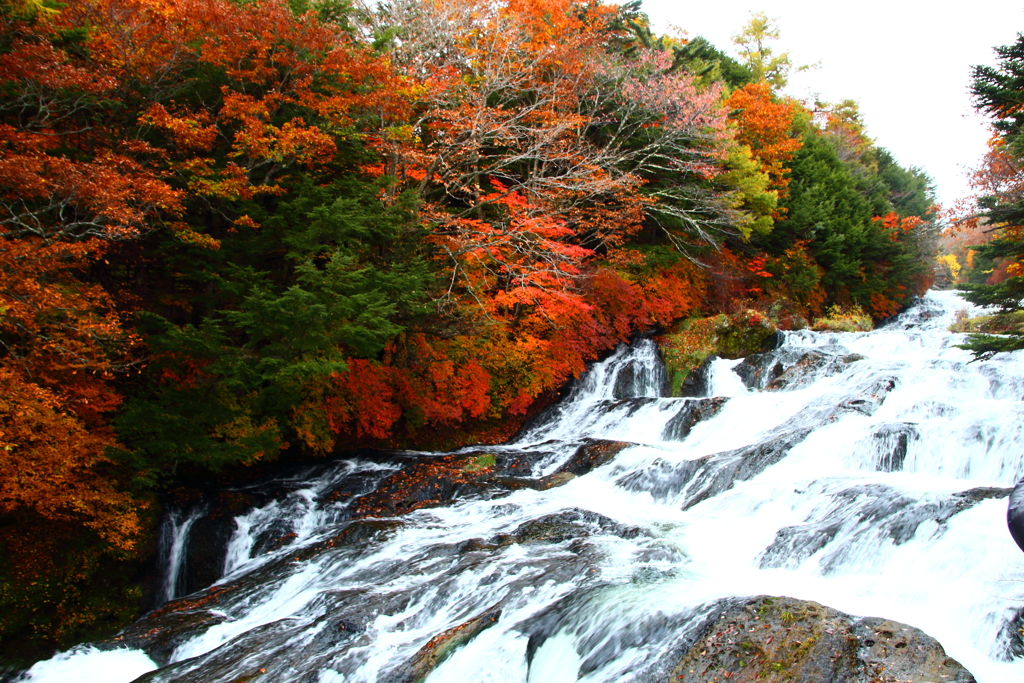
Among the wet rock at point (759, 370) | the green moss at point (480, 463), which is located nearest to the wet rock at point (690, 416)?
the wet rock at point (759, 370)

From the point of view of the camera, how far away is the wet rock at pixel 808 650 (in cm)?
348

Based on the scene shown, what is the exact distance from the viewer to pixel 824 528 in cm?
583

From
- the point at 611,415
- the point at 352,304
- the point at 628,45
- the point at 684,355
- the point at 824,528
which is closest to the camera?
the point at 824,528

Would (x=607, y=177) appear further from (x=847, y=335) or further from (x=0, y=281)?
(x=0, y=281)

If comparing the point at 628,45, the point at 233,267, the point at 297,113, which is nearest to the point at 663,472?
the point at 233,267

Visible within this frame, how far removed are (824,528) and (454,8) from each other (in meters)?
14.1

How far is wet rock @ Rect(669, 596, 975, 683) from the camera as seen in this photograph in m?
3.48

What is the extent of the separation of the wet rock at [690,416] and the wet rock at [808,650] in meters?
7.08

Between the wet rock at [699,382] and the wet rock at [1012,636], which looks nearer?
the wet rock at [1012,636]

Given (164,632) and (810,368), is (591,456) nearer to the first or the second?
(810,368)

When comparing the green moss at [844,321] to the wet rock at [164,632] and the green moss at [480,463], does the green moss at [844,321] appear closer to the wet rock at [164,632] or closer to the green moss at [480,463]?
the green moss at [480,463]

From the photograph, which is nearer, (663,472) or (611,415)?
(663,472)

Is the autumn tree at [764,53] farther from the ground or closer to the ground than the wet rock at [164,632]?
farther from the ground

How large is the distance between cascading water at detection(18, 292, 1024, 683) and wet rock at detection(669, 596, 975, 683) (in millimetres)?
307
